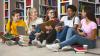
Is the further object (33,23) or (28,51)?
(33,23)

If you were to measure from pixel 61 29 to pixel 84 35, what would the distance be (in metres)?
0.55

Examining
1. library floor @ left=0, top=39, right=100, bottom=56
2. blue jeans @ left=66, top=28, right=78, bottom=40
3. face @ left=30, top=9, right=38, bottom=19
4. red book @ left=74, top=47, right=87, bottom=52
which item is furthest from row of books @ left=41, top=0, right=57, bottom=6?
red book @ left=74, top=47, right=87, bottom=52

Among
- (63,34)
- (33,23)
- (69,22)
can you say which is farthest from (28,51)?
(33,23)

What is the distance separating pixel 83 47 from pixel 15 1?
16.6 ft

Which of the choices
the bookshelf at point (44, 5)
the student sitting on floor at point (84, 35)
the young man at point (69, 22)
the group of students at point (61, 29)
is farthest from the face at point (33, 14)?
the bookshelf at point (44, 5)

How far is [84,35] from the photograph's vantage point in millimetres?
5062

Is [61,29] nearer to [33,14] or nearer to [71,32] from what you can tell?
[71,32]

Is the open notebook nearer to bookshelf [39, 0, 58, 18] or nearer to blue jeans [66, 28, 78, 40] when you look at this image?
blue jeans [66, 28, 78, 40]

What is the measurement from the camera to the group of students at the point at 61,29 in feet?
16.2

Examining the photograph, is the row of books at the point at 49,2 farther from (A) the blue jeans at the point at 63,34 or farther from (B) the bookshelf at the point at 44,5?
(A) the blue jeans at the point at 63,34

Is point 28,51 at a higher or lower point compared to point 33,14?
lower

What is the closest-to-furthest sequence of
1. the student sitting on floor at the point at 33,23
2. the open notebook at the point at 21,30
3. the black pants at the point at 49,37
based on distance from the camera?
the black pants at the point at 49,37, the student sitting on floor at the point at 33,23, the open notebook at the point at 21,30

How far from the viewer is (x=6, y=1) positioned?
9273mm

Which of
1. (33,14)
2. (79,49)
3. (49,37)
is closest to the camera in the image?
(79,49)
